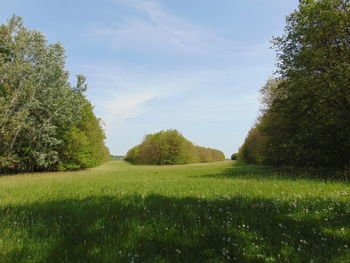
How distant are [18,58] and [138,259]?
114 ft

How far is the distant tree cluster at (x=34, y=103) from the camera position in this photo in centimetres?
2538

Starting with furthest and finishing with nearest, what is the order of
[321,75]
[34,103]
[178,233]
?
[34,103]
[321,75]
[178,233]

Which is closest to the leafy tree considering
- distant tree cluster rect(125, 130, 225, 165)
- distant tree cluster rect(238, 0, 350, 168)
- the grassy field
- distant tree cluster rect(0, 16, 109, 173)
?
distant tree cluster rect(238, 0, 350, 168)

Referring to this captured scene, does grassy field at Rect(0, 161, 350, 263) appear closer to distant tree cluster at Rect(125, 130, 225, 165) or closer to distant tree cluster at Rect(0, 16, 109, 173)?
distant tree cluster at Rect(0, 16, 109, 173)

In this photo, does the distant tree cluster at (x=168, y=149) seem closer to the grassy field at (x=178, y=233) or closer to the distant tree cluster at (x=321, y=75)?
the distant tree cluster at (x=321, y=75)

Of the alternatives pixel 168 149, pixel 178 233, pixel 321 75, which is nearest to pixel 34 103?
pixel 178 233

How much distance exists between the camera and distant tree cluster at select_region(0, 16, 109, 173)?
83.3 feet

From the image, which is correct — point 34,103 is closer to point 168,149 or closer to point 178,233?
point 178,233

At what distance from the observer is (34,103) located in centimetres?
2805

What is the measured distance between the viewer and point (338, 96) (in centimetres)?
1741

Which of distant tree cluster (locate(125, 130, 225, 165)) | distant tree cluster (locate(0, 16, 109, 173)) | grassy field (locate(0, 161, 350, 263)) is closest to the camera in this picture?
grassy field (locate(0, 161, 350, 263))

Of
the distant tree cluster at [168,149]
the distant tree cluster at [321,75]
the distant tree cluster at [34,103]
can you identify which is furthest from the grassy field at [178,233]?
the distant tree cluster at [168,149]

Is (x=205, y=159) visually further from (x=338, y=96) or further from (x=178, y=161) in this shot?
(x=338, y=96)

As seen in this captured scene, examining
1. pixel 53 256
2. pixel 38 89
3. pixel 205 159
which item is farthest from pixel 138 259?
pixel 205 159
